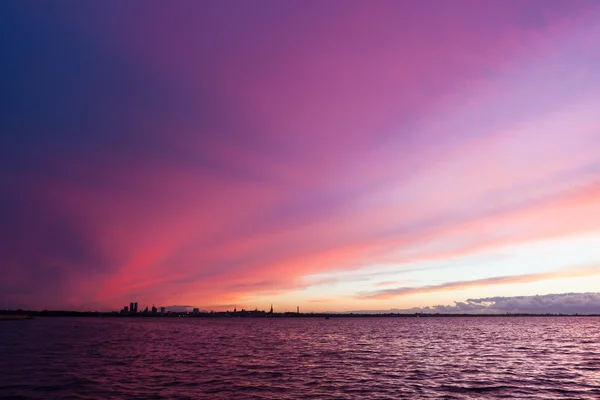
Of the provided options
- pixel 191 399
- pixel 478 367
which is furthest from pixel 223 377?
pixel 478 367

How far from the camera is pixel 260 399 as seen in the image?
32.7 m

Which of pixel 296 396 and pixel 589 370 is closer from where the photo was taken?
pixel 296 396

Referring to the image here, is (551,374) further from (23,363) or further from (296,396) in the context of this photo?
(23,363)

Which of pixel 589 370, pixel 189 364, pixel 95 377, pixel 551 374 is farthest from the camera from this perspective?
pixel 189 364

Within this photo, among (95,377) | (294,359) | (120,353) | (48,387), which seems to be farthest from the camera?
(120,353)

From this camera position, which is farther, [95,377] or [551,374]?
[551,374]

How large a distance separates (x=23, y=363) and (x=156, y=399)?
31.1m

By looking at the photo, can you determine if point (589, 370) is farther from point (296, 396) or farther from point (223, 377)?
point (223, 377)

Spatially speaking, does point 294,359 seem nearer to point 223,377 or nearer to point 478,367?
point 223,377

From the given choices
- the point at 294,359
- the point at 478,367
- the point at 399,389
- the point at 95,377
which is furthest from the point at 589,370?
the point at 95,377

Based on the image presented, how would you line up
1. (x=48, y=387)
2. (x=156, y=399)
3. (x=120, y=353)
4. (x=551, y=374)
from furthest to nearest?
1. (x=120, y=353)
2. (x=551, y=374)
3. (x=48, y=387)
4. (x=156, y=399)

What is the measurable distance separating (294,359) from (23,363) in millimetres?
35434

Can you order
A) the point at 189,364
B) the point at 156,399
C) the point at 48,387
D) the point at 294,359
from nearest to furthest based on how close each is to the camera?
the point at 156,399 < the point at 48,387 < the point at 189,364 < the point at 294,359

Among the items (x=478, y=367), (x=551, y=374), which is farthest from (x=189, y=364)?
(x=551, y=374)
